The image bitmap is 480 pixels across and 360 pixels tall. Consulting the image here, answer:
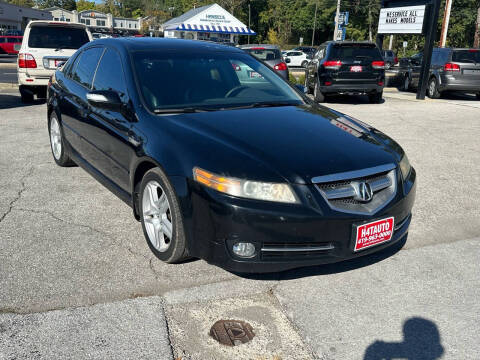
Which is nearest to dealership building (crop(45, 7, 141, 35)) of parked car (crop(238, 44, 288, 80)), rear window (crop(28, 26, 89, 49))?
parked car (crop(238, 44, 288, 80))

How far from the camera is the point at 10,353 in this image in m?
2.41

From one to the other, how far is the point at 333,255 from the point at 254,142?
909mm

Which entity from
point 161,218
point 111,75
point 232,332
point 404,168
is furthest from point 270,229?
point 111,75

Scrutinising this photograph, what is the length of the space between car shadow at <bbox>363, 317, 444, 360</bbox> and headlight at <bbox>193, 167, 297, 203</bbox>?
36.5 inches

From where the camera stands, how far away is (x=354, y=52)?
488 inches

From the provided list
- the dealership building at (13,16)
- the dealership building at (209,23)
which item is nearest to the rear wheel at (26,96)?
the dealership building at (209,23)

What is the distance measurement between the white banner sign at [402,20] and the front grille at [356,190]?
13.5 metres

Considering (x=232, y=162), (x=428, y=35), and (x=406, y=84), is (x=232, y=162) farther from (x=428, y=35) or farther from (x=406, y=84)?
(x=406, y=84)

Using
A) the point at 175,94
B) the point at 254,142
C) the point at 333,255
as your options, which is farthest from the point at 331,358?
the point at 175,94

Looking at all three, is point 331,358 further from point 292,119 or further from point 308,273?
point 292,119

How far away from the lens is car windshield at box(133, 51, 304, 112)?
12.4ft

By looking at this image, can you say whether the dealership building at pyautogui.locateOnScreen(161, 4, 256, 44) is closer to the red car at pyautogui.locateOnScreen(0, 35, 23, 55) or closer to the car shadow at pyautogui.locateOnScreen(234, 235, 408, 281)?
the red car at pyautogui.locateOnScreen(0, 35, 23, 55)

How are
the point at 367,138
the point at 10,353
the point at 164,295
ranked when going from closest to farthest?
the point at 10,353, the point at 164,295, the point at 367,138

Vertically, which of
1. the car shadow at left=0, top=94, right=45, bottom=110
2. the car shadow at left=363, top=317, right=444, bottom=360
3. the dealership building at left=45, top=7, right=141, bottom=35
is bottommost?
the car shadow at left=363, top=317, right=444, bottom=360
